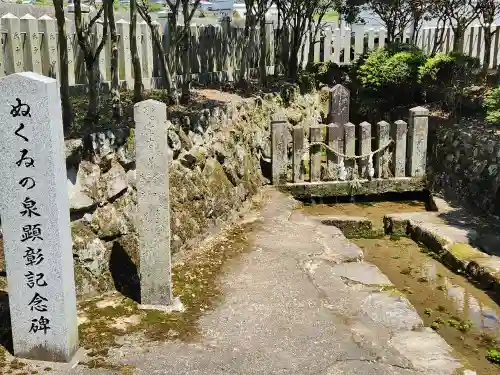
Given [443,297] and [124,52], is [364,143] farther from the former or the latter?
[124,52]

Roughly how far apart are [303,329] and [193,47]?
9.93 m

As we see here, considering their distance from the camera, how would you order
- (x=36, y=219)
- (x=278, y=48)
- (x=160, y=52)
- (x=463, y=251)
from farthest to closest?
(x=278, y=48) < (x=160, y=52) < (x=463, y=251) < (x=36, y=219)

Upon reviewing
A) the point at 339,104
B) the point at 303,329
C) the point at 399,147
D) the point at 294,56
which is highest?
the point at 294,56

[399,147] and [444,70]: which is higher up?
[444,70]

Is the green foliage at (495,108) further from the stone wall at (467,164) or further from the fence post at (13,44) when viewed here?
the fence post at (13,44)

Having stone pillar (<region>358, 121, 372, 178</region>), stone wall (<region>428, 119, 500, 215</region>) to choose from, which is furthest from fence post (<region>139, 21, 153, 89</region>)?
stone wall (<region>428, 119, 500, 215</region>)

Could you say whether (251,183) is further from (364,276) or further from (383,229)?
(364,276)

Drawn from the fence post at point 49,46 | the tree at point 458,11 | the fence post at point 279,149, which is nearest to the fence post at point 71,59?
the fence post at point 49,46

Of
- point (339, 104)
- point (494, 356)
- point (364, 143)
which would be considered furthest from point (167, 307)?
point (339, 104)

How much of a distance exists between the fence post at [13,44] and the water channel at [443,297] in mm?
6404

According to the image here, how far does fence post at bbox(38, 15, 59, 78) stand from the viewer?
978 centimetres

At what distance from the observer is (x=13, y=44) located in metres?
9.28

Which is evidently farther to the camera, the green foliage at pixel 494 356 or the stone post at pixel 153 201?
the green foliage at pixel 494 356

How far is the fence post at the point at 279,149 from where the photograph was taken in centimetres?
1146
